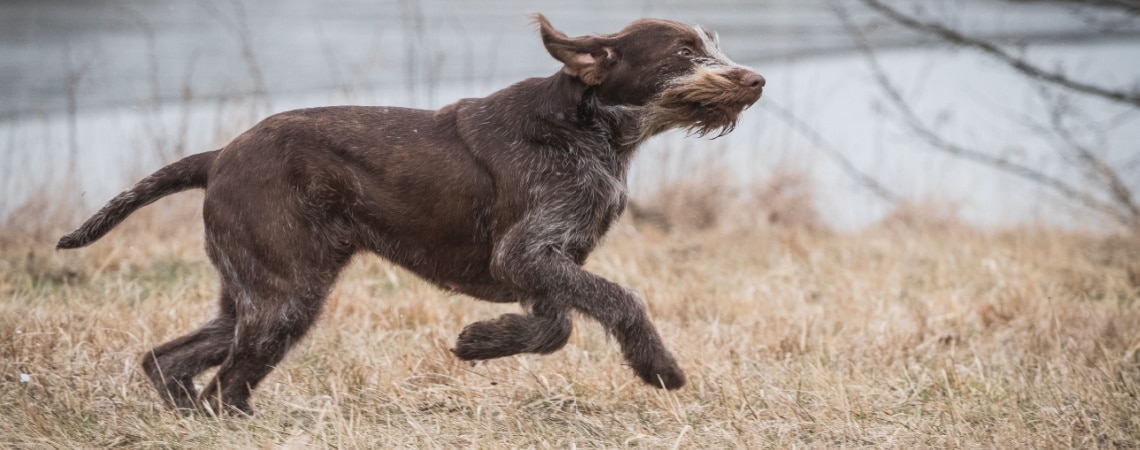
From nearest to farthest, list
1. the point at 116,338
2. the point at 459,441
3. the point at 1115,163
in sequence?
the point at 459,441, the point at 116,338, the point at 1115,163

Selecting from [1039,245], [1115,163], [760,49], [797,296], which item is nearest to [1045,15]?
[760,49]

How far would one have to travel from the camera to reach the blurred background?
8.45 m

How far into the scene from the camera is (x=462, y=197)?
4.66m

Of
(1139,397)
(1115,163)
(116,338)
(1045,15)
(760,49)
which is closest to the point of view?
(1139,397)

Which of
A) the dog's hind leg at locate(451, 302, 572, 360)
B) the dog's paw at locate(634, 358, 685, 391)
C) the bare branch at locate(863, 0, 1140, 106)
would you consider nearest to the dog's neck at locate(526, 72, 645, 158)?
the dog's hind leg at locate(451, 302, 572, 360)

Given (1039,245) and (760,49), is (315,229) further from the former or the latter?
(760,49)

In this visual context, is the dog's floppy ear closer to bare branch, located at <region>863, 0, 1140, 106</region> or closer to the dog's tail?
the dog's tail

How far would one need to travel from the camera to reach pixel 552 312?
465 cm

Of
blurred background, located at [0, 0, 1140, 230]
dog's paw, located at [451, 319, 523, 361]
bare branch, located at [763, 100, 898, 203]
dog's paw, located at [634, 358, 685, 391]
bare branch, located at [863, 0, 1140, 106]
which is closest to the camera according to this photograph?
dog's paw, located at [634, 358, 685, 391]

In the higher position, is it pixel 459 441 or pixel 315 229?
pixel 315 229

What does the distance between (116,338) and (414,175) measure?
1670 millimetres

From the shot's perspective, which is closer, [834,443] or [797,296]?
[834,443]

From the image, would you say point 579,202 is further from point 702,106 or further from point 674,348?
point 674,348

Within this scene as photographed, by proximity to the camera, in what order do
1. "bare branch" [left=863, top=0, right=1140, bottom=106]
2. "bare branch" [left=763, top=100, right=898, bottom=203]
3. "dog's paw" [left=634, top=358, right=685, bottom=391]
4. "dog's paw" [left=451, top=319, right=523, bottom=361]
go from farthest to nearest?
"bare branch" [left=763, top=100, right=898, bottom=203], "bare branch" [left=863, top=0, right=1140, bottom=106], "dog's paw" [left=451, top=319, right=523, bottom=361], "dog's paw" [left=634, top=358, right=685, bottom=391]
